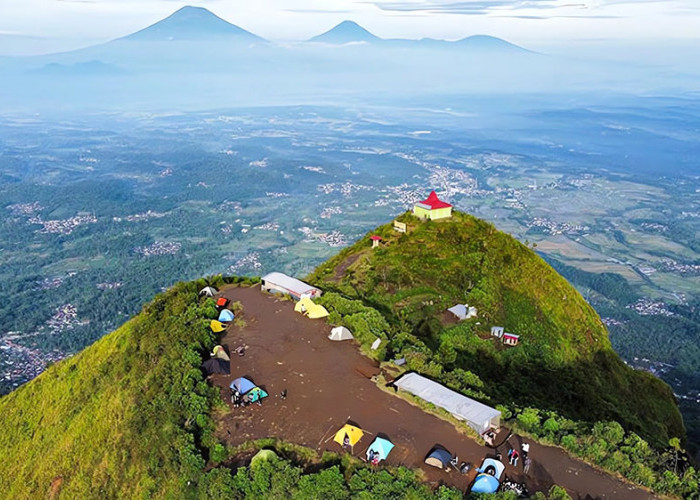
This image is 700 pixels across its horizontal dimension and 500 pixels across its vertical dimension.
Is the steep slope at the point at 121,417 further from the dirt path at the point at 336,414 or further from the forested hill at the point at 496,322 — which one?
the forested hill at the point at 496,322

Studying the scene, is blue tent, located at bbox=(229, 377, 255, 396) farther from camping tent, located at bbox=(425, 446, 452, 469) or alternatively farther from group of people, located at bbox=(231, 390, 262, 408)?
camping tent, located at bbox=(425, 446, 452, 469)

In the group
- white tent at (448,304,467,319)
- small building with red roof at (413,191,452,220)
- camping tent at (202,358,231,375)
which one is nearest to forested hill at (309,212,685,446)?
white tent at (448,304,467,319)

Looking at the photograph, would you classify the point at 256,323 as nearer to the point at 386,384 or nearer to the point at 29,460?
the point at 386,384

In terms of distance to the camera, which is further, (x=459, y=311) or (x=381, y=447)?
(x=459, y=311)

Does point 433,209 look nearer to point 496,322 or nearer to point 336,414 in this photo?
point 496,322

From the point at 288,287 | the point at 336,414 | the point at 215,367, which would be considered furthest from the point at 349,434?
the point at 288,287
